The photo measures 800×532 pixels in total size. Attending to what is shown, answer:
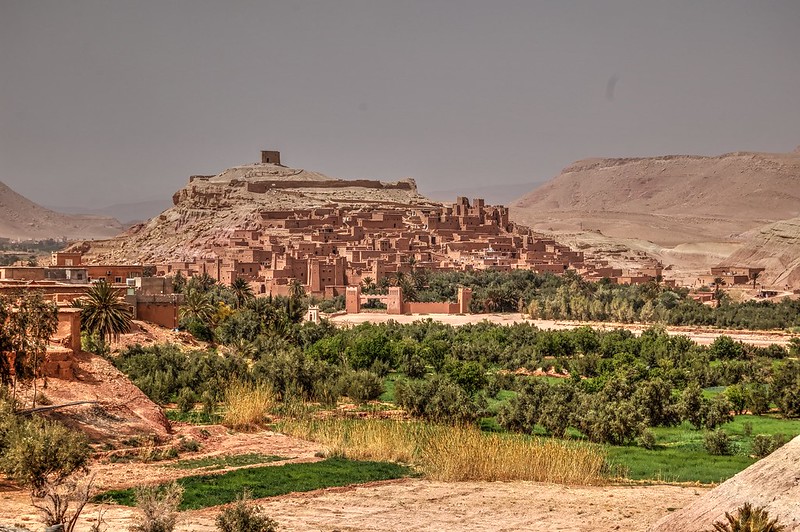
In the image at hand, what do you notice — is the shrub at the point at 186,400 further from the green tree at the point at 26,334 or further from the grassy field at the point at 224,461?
the green tree at the point at 26,334

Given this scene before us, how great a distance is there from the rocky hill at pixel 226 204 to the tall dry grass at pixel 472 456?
183 feet

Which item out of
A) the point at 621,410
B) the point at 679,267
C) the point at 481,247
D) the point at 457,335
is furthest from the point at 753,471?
the point at 679,267

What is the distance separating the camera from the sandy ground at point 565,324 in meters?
45.5

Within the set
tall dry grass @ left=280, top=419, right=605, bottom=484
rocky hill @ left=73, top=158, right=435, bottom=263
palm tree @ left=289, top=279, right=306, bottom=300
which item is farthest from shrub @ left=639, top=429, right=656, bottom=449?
rocky hill @ left=73, top=158, right=435, bottom=263

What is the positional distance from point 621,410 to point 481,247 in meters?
49.1

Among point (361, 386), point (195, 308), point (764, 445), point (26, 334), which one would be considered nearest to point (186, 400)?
point (361, 386)

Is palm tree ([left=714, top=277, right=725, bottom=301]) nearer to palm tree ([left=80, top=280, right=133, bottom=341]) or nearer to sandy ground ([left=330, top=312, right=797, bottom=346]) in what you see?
sandy ground ([left=330, top=312, right=797, bottom=346])

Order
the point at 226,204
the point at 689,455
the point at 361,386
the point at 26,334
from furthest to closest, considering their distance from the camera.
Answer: the point at 226,204 < the point at 361,386 < the point at 689,455 < the point at 26,334

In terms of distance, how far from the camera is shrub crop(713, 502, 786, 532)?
9.41 meters

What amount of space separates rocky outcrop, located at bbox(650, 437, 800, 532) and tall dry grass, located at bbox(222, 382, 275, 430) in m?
10.8

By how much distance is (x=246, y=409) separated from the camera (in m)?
20.8

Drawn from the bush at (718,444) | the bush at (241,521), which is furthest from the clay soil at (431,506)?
the bush at (718,444)

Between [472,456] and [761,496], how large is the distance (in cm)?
651

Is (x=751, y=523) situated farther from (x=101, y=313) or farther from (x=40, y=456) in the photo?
(x=101, y=313)
